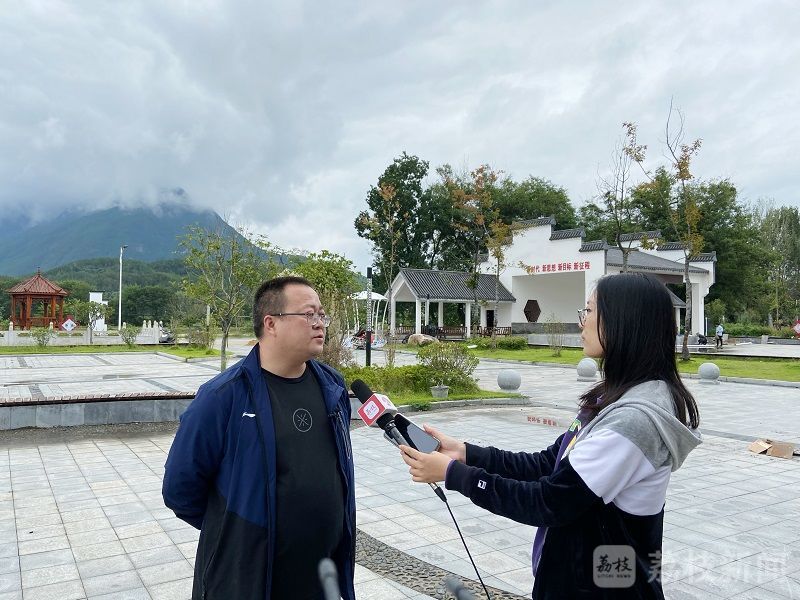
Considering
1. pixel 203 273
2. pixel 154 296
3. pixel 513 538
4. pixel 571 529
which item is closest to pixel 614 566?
pixel 571 529

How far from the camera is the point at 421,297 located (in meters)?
33.4

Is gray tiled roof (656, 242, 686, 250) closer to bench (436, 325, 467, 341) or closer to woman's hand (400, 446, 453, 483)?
bench (436, 325, 467, 341)

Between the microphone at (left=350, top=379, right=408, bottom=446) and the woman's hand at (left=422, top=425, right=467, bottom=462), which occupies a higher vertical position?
the microphone at (left=350, top=379, right=408, bottom=446)

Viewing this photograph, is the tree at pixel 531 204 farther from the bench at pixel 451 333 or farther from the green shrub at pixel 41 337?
the green shrub at pixel 41 337

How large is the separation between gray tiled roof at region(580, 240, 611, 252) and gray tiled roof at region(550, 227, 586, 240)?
641 millimetres

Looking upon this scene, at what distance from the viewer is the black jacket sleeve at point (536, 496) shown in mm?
1499

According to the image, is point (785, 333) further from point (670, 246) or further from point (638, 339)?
point (638, 339)

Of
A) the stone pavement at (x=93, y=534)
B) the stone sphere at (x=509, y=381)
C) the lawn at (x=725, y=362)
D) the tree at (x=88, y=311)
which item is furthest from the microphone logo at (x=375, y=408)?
the tree at (x=88, y=311)

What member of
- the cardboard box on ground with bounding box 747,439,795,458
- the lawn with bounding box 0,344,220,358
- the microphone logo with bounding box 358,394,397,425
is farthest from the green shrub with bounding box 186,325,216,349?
the microphone logo with bounding box 358,394,397,425

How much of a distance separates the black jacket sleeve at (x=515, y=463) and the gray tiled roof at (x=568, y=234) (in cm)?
3207

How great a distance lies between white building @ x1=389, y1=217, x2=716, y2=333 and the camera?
107 ft

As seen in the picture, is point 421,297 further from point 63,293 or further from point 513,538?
point 513,538

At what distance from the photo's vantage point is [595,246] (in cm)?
3191

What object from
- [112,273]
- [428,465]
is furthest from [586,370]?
[112,273]
